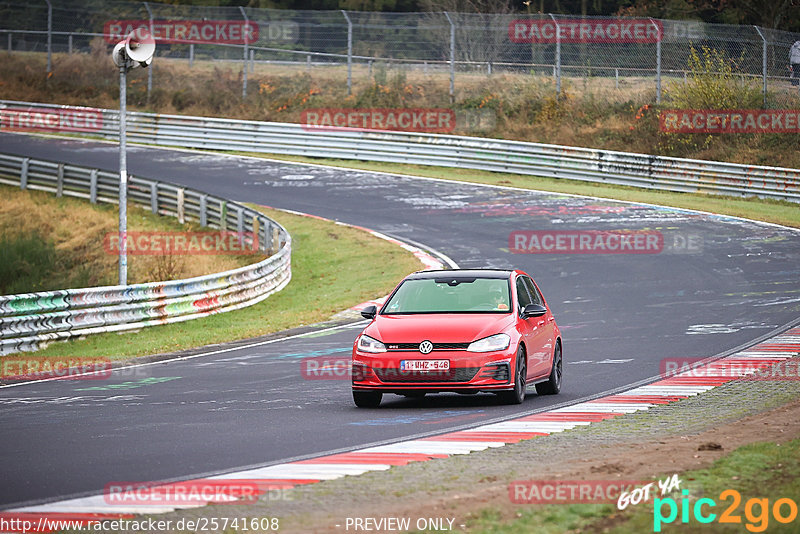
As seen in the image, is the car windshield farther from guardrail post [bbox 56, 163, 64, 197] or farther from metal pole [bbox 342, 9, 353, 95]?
metal pole [bbox 342, 9, 353, 95]

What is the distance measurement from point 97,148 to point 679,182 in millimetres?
23974

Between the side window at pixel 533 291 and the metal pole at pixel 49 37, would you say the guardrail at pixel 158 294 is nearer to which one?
the side window at pixel 533 291

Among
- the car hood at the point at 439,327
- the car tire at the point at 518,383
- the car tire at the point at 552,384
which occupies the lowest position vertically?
the car tire at the point at 552,384

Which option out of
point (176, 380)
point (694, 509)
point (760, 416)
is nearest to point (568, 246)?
point (176, 380)

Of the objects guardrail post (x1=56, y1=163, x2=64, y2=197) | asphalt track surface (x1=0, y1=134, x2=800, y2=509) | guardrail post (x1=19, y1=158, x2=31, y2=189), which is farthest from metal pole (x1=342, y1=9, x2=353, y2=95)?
guardrail post (x1=19, y1=158, x2=31, y2=189)

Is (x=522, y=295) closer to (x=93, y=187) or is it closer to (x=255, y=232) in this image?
(x=255, y=232)

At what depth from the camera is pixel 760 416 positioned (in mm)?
10648

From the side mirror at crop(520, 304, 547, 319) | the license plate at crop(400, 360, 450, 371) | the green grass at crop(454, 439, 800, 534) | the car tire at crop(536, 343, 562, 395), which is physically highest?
the green grass at crop(454, 439, 800, 534)

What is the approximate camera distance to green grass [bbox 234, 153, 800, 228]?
34.0m

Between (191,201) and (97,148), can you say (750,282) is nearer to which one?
(191,201)

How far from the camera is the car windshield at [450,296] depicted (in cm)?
1309

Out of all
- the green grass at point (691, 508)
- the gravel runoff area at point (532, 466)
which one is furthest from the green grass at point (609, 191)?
the green grass at point (691, 508)

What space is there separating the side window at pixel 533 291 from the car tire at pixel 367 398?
9.09 ft

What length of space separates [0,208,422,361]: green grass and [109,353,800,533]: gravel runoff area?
10.1 metres
